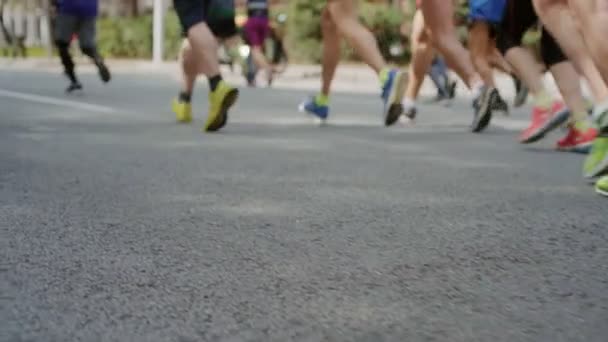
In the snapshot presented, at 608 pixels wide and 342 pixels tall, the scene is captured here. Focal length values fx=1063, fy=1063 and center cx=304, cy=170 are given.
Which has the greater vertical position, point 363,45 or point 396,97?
point 363,45

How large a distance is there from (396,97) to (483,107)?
0.59m

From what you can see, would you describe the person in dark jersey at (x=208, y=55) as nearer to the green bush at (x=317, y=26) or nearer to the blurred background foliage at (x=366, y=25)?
the blurred background foliage at (x=366, y=25)

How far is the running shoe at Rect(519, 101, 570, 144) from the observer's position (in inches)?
199

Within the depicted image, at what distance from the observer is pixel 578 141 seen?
5.11m

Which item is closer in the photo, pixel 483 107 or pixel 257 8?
pixel 483 107

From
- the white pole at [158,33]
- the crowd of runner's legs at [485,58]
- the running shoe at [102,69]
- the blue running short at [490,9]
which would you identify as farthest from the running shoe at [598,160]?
the white pole at [158,33]

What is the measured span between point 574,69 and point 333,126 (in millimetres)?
2112

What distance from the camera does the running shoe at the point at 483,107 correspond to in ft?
19.6

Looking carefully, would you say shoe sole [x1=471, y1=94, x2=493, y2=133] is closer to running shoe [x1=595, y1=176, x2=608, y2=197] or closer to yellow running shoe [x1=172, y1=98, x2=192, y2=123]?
yellow running shoe [x1=172, y1=98, x2=192, y2=123]

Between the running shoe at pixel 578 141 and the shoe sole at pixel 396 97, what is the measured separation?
97 cm

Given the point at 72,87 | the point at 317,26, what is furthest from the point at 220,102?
the point at 317,26

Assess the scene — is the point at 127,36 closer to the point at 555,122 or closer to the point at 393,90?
the point at 393,90

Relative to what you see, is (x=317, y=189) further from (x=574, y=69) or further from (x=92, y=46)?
(x=92, y=46)

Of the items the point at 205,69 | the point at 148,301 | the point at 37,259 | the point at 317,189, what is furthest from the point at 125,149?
the point at 148,301
